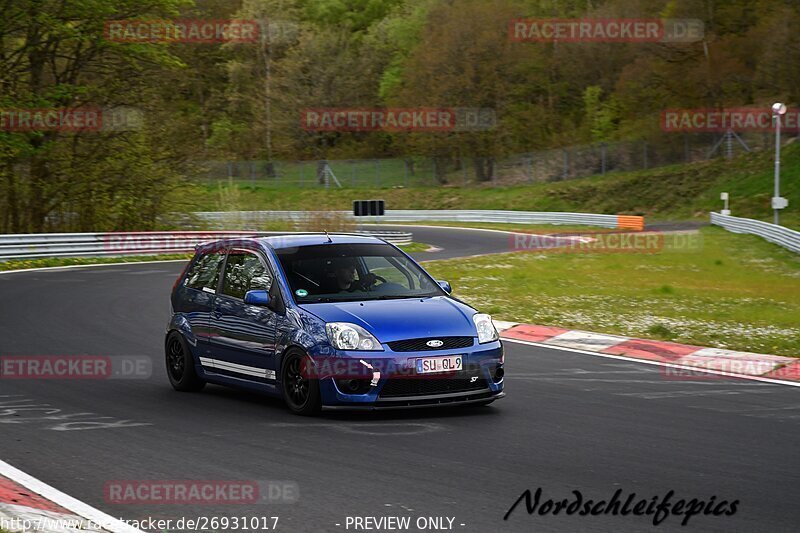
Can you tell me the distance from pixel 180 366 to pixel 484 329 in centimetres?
341

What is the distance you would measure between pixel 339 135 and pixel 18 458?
84419 mm

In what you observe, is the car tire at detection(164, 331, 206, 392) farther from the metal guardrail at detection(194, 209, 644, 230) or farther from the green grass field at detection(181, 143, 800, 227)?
the green grass field at detection(181, 143, 800, 227)

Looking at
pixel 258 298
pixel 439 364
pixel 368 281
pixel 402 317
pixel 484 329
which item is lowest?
pixel 439 364

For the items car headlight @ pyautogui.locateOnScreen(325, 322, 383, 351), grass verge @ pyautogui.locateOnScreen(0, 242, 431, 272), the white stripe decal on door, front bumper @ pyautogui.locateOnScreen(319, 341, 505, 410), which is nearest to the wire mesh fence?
grass verge @ pyautogui.locateOnScreen(0, 242, 431, 272)

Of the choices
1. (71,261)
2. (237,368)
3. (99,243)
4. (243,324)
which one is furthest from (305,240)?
(99,243)

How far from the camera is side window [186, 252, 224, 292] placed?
11.1 meters

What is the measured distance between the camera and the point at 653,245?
43.7 metres

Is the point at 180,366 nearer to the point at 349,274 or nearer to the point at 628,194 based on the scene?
the point at 349,274

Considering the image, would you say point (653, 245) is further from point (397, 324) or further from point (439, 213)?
point (397, 324)

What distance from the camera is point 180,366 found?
11414 mm

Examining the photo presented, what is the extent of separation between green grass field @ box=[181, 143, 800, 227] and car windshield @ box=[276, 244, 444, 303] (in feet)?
151

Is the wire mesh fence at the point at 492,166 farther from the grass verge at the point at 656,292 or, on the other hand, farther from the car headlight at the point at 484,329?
the car headlight at the point at 484,329

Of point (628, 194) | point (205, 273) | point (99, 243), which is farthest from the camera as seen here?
point (628, 194)

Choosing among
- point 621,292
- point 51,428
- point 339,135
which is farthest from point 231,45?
point 51,428
